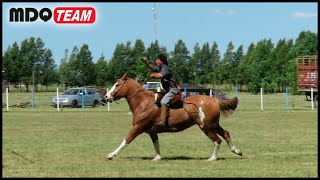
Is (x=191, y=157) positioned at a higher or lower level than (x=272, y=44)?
lower

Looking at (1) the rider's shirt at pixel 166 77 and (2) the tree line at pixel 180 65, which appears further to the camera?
(2) the tree line at pixel 180 65

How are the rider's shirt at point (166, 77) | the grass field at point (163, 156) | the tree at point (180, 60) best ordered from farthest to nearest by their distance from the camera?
the tree at point (180, 60)
the rider's shirt at point (166, 77)
the grass field at point (163, 156)

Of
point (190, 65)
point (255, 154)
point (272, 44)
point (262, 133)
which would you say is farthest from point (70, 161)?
point (272, 44)

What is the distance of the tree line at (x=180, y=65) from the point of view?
269 feet

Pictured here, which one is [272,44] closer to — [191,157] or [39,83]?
[39,83]

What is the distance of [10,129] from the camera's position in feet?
75.8

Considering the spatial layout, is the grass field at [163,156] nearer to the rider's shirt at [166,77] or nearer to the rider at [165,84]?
the rider at [165,84]

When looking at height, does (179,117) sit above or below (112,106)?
above

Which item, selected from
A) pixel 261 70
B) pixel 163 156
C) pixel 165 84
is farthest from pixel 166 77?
pixel 261 70

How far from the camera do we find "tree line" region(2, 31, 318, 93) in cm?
8206

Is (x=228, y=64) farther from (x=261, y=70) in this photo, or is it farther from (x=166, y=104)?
(x=166, y=104)

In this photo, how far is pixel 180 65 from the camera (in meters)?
94.0

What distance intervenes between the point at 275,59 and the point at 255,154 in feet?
294

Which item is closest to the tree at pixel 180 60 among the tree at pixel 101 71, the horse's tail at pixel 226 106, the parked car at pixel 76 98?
the tree at pixel 101 71
